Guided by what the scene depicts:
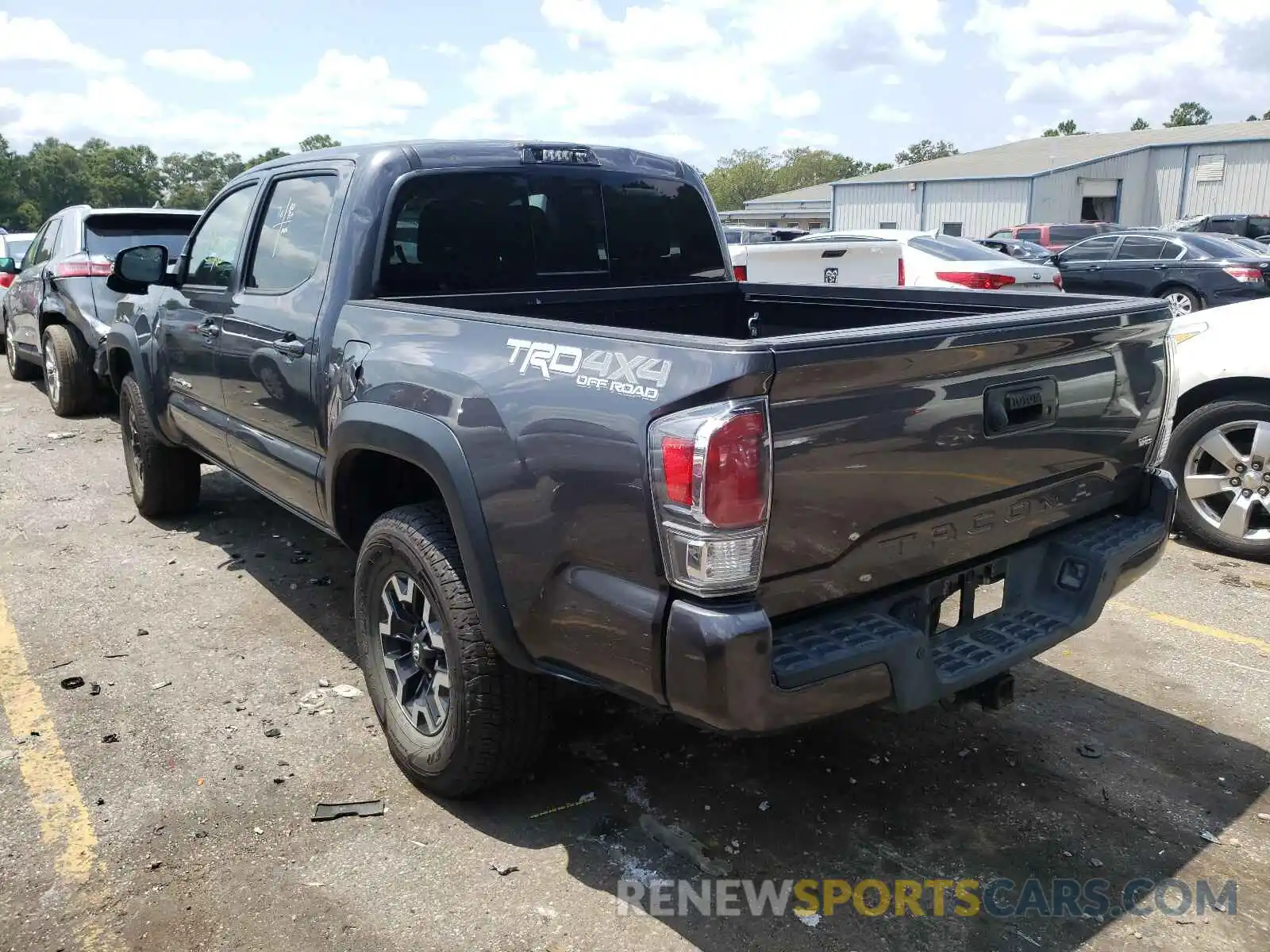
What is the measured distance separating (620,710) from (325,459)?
1.40m

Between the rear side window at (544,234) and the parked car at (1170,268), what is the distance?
12.6m

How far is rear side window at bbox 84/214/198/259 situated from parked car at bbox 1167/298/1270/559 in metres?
7.64

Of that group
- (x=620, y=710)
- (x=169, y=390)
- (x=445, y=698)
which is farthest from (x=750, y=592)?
(x=169, y=390)

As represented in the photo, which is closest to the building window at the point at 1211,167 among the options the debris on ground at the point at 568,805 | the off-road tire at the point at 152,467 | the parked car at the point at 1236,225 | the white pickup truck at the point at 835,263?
the parked car at the point at 1236,225

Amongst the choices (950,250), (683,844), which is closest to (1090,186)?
(950,250)

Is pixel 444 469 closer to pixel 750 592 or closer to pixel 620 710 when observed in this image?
pixel 750 592

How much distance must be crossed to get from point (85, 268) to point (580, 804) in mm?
7533

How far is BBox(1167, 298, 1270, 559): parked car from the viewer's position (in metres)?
5.10

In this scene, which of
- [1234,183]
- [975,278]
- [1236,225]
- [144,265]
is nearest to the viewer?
[144,265]

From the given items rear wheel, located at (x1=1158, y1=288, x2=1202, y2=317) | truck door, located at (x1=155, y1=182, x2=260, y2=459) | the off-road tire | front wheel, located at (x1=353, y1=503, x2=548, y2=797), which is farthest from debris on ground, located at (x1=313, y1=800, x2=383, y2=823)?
rear wheel, located at (x1=1158, y1=288, x2=1202, y2=317)

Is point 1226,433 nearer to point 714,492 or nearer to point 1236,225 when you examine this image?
point 714,492

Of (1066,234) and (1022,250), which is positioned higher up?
(1066,234)

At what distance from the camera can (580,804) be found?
3203 millimetres

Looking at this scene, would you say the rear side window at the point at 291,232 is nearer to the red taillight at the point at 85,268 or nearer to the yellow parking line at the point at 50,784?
the yellow parking line at the point at 50,784
